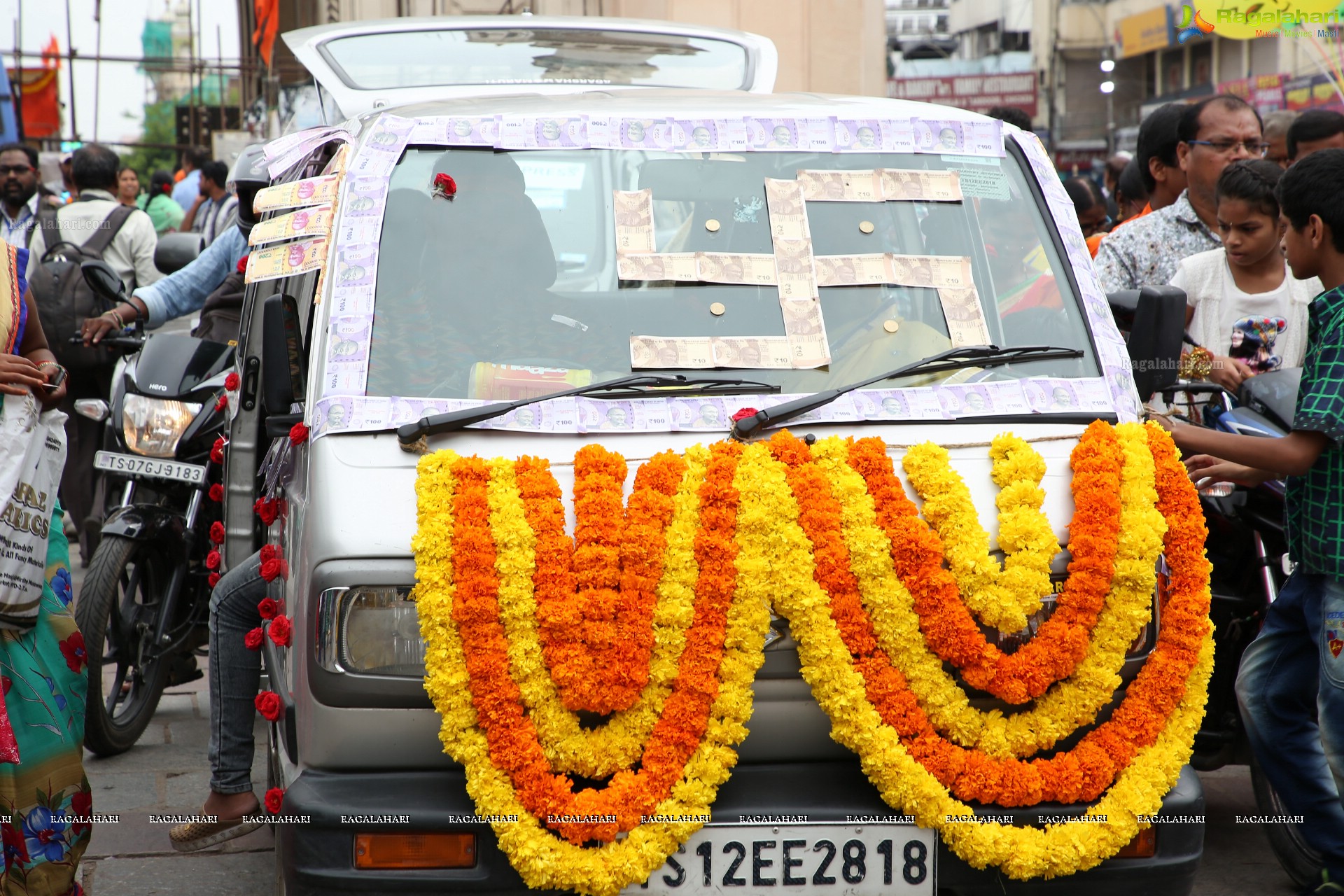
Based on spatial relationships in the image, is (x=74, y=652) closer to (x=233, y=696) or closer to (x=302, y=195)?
(x=233, y=696)

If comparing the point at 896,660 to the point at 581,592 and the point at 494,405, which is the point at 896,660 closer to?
the point at 581,592

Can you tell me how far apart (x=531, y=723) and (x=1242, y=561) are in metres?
2.48

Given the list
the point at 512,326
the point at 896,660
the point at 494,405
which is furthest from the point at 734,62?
the point at 896,660

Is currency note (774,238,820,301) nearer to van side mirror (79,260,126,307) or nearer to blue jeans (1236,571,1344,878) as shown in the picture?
blue jeans (1236,571,1344,878)

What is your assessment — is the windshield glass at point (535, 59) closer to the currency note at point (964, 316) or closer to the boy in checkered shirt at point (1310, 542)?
the currency note at point (964, 316)

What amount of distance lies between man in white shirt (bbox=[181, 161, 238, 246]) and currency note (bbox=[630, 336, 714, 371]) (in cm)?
559

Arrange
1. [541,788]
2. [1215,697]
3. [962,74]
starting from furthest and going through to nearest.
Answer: [962,74], [1215,697], [541,788]

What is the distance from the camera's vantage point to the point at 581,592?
261cm

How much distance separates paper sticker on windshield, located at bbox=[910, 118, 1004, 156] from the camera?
3.50 m

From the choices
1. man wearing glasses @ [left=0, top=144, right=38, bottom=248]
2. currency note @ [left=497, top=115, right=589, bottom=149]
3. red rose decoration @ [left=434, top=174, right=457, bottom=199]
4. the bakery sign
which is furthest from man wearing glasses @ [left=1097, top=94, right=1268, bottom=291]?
the bakery sign

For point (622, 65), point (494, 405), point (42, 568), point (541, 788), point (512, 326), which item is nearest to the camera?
point (541, 788)

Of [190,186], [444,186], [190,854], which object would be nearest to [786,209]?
[444,186]

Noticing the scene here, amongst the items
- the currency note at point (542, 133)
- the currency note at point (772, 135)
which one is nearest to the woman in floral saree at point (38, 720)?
the currency note at point (542, 133)

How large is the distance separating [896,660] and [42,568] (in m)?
2.08
